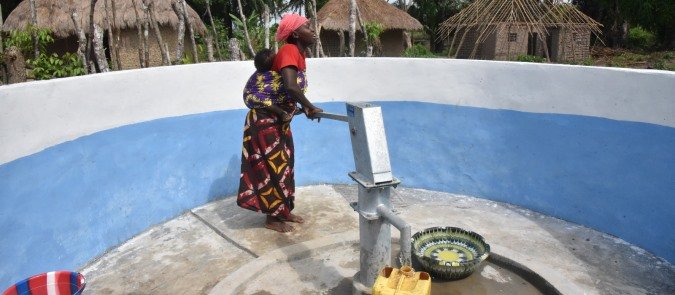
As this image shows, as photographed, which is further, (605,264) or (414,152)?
(414,152)

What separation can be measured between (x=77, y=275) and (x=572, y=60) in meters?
17.1

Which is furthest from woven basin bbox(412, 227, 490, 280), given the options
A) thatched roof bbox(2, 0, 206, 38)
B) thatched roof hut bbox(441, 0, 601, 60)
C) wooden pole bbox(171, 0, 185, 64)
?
thatched roof hut bbox(441, 0, 601, 60)

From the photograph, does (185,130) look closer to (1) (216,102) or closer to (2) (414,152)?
(1) (216,102)

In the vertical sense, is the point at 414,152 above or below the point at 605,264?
above

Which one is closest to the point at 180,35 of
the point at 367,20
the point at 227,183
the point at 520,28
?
the point at 227,183

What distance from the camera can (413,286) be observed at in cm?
197

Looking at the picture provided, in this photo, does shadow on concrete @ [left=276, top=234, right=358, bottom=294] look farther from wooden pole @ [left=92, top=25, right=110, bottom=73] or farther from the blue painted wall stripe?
wooden pole @ [left=92, top=25, right=110, bottom=73]

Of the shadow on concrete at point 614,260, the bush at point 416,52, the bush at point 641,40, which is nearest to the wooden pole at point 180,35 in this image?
the shadow on concrete at point 614,260

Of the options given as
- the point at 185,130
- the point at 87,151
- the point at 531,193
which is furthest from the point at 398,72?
the point at 87,151

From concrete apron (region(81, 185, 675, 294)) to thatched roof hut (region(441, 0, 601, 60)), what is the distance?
10868mm

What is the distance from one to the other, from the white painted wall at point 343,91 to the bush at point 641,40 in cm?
1962

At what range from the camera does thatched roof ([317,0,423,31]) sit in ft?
52.5

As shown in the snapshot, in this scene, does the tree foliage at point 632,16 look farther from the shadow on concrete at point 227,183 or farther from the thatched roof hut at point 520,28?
the shadow on concrete at point 227,183

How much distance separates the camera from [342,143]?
15.6 feet
